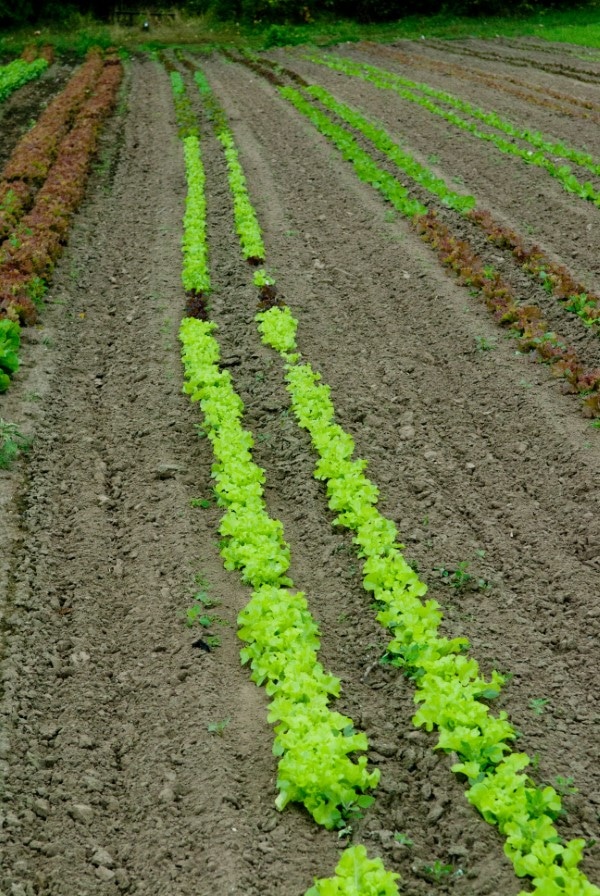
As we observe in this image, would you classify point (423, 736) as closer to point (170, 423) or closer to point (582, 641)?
point (582, 641)

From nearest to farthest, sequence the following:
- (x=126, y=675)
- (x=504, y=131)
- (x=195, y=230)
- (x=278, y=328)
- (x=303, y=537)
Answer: (x=126, y=675) → (x=303, y=537) → (x=278, y=328) → (x=195, y=230) → (x=504, y=131)

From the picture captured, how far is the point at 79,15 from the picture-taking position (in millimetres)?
41344

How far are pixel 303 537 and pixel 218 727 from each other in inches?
84.1

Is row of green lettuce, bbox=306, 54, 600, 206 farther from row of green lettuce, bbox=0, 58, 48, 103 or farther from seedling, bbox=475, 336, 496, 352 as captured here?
row of green lettuce, bbox=0, 58, 48, 103

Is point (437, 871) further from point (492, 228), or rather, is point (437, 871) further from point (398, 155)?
point (398, 155)

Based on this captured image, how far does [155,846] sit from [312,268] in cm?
900

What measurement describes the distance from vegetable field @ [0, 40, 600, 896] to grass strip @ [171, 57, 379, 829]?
0.08ft

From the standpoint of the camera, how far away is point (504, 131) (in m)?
18.5

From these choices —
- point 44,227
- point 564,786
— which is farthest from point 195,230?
point 564,786

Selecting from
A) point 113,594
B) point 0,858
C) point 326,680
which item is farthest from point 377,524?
point 0,858

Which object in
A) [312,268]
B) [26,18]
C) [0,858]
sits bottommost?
[0,858]

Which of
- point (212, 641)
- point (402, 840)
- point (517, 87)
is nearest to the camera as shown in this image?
point (402, 840)

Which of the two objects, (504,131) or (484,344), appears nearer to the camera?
(484,344)

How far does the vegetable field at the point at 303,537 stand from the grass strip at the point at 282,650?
0.03 m
